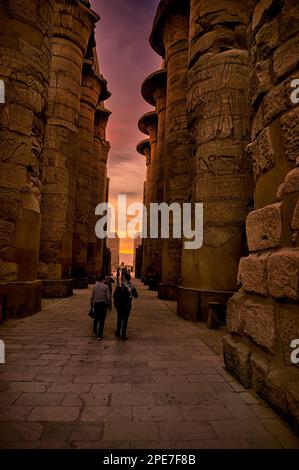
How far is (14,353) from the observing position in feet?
16.1

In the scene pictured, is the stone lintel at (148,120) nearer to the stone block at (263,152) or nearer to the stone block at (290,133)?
the stone block at (263,152)

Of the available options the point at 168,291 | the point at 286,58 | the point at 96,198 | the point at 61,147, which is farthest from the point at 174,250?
the point at 96,198

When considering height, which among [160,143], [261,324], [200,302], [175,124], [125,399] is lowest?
[125,399]

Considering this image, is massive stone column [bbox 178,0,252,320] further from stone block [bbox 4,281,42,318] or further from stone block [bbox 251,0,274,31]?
stone block [bbox 4,281,42,318]

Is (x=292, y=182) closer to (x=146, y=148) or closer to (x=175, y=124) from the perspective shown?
(x=175, y=124)

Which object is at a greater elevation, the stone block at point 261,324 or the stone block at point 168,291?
the stone block at point 261,324

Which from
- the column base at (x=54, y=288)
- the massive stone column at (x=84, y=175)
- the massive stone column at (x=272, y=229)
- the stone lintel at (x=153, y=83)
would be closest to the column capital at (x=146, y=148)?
the stone lintel at (x=153, y=83)

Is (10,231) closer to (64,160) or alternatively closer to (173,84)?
(64,160)

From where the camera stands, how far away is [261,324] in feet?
11.2

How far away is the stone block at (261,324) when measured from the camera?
10.4ft

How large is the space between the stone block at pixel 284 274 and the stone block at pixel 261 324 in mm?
270

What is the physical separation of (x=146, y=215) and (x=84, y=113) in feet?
29.6

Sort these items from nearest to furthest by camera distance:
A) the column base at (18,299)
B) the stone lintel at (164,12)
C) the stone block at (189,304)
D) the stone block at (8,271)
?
1. the column base at (18,299)
2. the stone block at (8,271)
3. the stone block at (189,304)
4. the stone lintel at (164,12)

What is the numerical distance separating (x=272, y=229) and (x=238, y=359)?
70.7 inches
